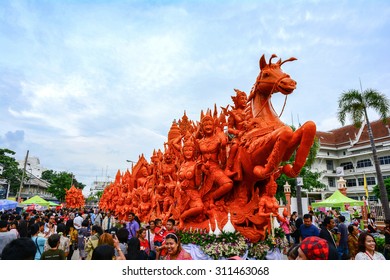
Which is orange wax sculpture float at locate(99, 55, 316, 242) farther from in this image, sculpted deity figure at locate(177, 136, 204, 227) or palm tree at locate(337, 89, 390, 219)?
palm tree at locate(337, 89, 390, 219)

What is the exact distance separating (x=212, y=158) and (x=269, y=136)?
1.78m

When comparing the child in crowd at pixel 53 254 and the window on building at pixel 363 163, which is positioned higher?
the window on building at pixel 363 163

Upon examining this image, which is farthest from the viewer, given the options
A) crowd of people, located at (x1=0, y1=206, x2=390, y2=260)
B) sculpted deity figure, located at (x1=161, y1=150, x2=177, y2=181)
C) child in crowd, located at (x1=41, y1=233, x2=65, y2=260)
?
sculpted deity figure, located at (x1=161, y1=150, x2=177, y2=181)

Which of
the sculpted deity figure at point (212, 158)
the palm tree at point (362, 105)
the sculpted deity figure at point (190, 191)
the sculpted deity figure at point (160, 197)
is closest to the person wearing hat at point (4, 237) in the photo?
the sculpted deity figure at point (190, 191)

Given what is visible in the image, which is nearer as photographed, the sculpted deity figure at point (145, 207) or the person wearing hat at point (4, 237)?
the person wearing hat at point (4, 237)

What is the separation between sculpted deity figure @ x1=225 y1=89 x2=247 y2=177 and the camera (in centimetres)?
674

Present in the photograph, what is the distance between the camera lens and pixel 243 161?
6.35m

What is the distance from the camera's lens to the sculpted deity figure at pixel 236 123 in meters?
6.74

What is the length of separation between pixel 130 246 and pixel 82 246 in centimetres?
340

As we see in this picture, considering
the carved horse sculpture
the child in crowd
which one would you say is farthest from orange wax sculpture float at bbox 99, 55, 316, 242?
the child in crowd

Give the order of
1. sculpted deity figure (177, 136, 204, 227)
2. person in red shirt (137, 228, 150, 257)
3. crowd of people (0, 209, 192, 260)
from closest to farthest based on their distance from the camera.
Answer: crowd of people (0, 209, 192, 260)
person in red shirt (137, 228, 150, 257)
sculpted deity figure (177, 136, 204, 227)

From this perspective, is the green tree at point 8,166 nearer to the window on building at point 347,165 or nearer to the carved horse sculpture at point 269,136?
the carved horse sculpture at point 269,136

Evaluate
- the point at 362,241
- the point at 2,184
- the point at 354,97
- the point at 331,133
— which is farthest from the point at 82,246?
the point at 331,133
